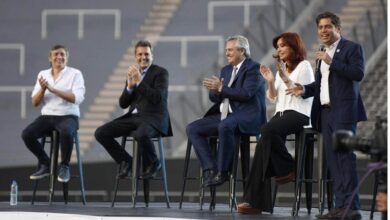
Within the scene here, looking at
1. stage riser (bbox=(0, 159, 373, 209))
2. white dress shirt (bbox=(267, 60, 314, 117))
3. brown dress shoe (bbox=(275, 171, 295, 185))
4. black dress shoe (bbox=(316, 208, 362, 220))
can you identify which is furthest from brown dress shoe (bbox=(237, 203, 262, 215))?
stage riser (bbox=(0, 159, 373, 209))

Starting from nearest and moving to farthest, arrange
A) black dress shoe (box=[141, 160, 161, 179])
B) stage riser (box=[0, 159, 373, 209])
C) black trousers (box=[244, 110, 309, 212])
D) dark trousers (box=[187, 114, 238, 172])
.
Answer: black trousers (box=[244, 110, 309, 212]) → dark trousers (box=[187, 114, 238, 172]) → black dress shoe (box=[141, 160, 161, 179]) → stage riser (box=[0, 159, 373, 209])

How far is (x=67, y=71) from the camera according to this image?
8.04 meters

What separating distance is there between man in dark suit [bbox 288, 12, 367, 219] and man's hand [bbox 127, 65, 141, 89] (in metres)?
1.56

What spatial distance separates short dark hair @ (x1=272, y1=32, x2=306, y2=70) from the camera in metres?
6.63

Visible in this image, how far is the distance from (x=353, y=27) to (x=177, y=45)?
310 cm

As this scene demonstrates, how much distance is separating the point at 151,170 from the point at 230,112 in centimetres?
90

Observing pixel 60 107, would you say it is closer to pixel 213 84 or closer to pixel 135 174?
pixel 135 174

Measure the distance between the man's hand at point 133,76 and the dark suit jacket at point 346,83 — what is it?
5.41 feet

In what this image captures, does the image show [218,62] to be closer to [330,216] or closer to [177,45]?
[177,45]

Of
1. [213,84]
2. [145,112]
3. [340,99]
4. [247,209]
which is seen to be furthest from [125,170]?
[340,99]

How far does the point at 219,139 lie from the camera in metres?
6.84

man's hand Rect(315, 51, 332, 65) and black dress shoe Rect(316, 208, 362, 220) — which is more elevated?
man's hand Rect(315, 51, 332, 65)

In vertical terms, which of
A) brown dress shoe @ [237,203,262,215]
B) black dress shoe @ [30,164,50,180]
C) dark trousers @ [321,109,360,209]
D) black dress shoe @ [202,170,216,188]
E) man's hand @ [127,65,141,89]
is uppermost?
man's hand @ [127,65,141,89]

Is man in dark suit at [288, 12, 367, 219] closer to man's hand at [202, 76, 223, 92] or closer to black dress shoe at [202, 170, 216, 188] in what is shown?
man's hand at [202, 76, 223, 92]
